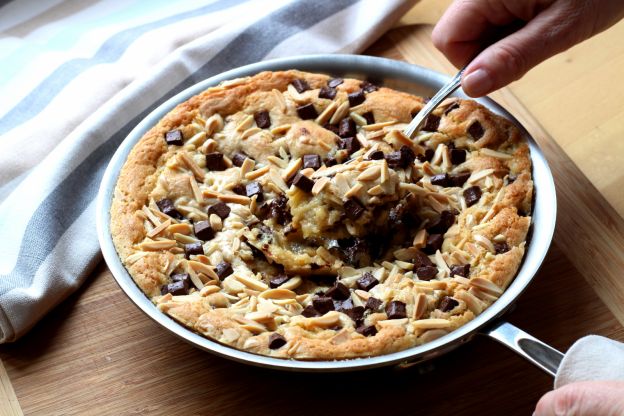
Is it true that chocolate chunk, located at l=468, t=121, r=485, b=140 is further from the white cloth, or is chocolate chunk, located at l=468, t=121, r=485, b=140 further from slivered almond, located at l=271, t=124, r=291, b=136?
the white cloth

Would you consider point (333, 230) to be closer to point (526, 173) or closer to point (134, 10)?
point (526, 173)

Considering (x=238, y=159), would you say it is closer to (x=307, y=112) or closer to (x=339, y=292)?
(x=307, y=112)

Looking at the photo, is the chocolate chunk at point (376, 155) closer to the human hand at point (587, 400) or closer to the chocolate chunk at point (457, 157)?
the chocolate chunk at point (457, 157)

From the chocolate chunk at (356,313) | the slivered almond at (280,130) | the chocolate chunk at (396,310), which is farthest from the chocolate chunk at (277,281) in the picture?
the slivered almond at (280,130)

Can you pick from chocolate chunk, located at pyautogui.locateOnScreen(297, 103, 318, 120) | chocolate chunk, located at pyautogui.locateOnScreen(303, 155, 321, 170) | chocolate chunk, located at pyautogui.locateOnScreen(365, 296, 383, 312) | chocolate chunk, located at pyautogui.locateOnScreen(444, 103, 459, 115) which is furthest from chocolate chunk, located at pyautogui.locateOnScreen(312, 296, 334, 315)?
chocolate chunk, located at pyautogui.locateOnScreen(444, 103, 459, 115)

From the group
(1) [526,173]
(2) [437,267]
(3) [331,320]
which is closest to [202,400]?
(3) [331,320]

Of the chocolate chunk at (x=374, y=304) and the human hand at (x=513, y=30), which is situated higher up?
the human hand at (x=513, y=30)
